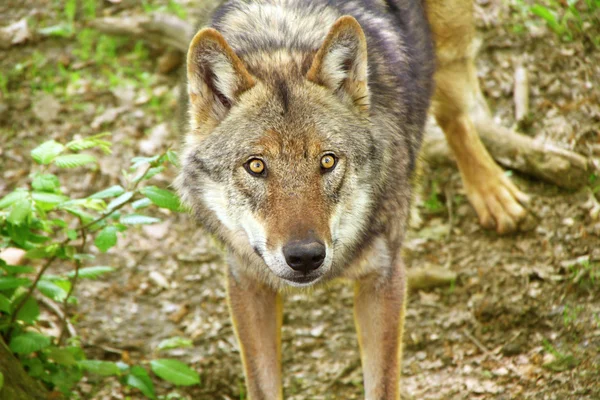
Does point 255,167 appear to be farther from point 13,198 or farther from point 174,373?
point 174,373

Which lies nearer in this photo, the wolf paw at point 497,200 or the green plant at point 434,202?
the wolf paw at point 497,200

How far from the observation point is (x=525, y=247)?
17.0 ft

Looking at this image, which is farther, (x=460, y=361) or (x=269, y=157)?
(x=460, y=361)

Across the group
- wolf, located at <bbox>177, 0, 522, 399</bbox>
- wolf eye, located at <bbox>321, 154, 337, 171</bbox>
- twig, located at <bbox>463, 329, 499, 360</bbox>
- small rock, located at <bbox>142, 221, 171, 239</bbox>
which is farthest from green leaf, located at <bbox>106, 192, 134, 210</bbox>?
twig, located at <bbox>463, 329, 499, 360</bbox>

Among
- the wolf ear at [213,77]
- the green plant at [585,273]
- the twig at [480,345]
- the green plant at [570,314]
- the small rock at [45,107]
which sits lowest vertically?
the twig at [480,345]

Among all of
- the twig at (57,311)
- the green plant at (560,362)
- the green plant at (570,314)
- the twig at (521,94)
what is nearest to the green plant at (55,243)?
the twig at (57,311)

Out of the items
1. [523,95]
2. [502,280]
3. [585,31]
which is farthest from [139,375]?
[585,31]

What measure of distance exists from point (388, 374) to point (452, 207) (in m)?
2.23

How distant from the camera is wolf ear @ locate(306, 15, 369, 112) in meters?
3.29


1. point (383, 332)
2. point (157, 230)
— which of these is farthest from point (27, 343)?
point (157, 230)

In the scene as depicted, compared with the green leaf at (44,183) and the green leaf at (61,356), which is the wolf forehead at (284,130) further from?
the green leaf at (61,356)

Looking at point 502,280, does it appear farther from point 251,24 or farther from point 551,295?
point 251,24

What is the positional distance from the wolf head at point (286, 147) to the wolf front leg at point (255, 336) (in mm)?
408

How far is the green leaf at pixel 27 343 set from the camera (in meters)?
3.67
